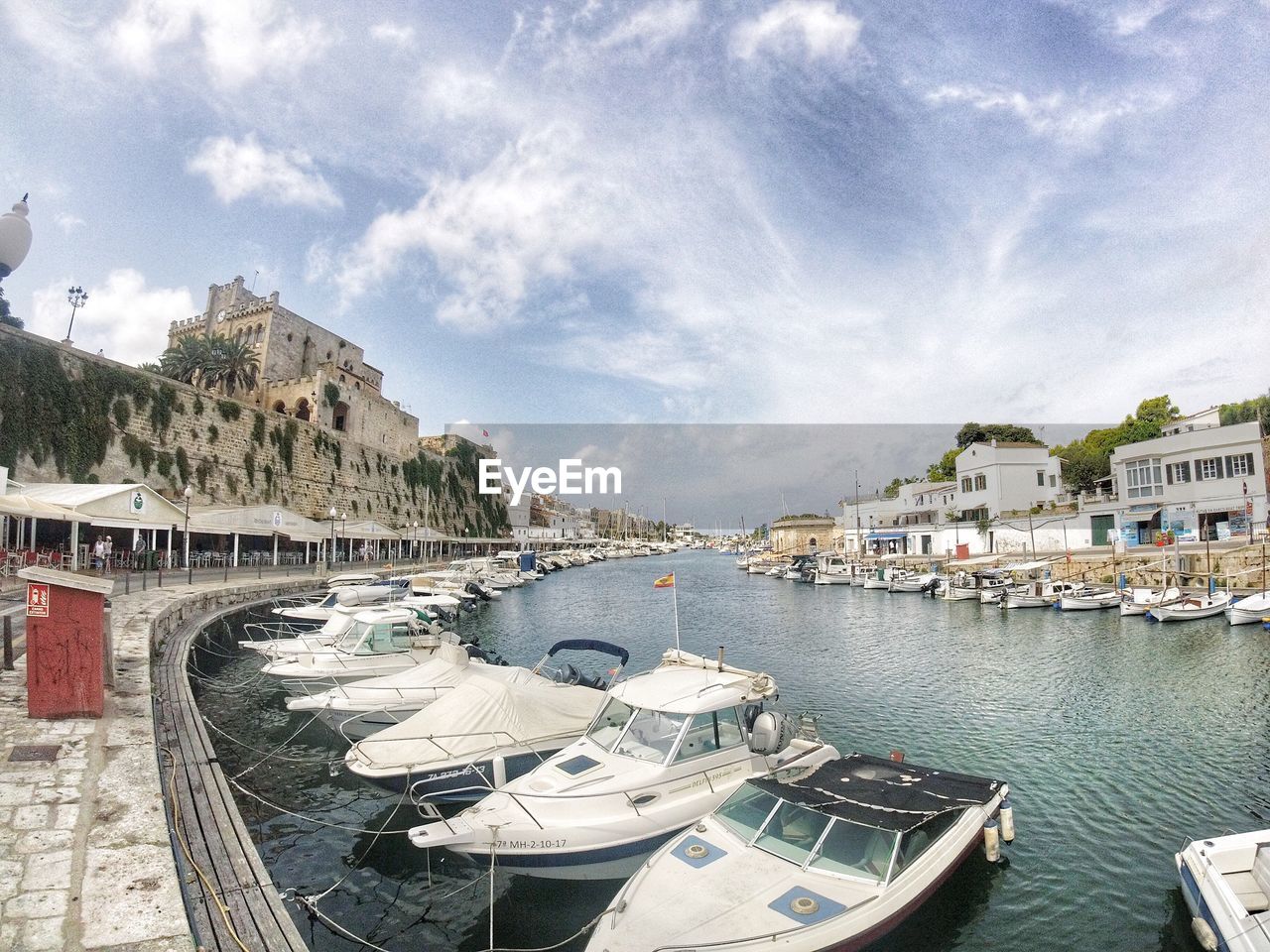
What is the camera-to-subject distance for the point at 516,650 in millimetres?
23703

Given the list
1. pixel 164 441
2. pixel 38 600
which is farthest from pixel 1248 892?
pixel 164 441

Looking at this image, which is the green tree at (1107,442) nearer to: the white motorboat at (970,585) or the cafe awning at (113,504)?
the white motorboat at (970,585)

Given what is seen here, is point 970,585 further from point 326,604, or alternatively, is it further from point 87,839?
point 87,839

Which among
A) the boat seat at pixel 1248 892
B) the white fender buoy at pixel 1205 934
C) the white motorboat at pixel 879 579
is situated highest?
the boat seat at pixel 1248 892

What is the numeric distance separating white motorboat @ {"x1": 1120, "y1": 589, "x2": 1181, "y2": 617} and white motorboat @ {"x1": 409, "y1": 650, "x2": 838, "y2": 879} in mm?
26006

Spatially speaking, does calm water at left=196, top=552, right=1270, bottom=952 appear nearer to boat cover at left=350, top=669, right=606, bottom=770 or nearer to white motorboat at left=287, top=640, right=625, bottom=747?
white motorboat at left=287, top=640, right=625, bottom=747

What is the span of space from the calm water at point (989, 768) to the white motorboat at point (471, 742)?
2.19 feet

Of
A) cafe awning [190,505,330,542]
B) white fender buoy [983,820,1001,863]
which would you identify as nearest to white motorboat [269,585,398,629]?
cafe awning [190,505,330,542]

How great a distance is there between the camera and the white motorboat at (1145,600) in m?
27.1

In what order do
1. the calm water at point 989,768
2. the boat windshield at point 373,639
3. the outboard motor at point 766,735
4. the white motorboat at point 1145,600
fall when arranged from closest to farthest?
the calm water at point 989,768
the outboard motor at point 766,735
the boat windshield at point 373,639
the white motorboat at point 1145,600

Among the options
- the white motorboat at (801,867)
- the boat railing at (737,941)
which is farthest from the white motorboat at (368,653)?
the boat railing at (737,941)

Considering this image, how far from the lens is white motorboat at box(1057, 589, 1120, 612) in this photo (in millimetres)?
29703

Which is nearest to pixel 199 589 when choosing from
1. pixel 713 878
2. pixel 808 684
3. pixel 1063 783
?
pixel 808 684

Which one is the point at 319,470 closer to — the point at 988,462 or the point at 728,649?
the point at 728,649
